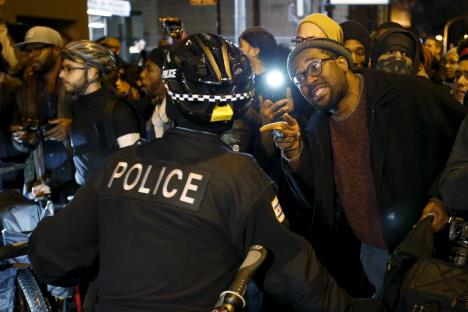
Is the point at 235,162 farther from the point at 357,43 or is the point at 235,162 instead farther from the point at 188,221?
the point at 357,43

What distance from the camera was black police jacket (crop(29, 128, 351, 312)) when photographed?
2045mm

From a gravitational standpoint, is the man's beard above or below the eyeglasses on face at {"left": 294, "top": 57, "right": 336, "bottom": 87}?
below

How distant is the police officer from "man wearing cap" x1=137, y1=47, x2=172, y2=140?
8.21ft

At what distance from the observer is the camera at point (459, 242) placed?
266cm

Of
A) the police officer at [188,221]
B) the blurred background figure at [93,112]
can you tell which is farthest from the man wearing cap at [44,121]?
the police officer at [188,221]

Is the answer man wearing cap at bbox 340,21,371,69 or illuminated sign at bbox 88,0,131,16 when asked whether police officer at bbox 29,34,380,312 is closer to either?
man wearing cap at bbox 340,21,371,69

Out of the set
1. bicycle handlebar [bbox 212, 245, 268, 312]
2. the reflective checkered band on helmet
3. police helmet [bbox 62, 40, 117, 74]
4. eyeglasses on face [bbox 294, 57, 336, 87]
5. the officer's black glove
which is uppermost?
police helmet [bbox 62, 40, 117, 74]

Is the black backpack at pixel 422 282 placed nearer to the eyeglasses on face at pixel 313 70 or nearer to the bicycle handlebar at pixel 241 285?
the bicycle handlebar at pixel 241 285

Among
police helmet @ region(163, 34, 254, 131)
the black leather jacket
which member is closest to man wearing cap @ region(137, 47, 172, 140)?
the black leather jacket

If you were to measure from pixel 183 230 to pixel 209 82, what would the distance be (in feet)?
1.87

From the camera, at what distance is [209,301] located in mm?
2119

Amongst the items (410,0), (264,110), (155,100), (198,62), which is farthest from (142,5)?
(198,62)

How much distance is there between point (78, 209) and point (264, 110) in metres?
2.13

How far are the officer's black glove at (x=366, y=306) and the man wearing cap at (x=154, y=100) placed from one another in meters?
2.75
